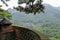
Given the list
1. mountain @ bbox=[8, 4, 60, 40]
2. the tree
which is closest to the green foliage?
mountain @ bbox=[8, 4, 60, 40]

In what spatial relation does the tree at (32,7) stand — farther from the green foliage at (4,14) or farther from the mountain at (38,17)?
the green foliage at (4,14)

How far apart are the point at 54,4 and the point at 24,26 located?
0.44 meters

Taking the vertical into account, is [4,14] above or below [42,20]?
above

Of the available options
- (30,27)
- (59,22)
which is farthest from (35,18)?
(59,22)

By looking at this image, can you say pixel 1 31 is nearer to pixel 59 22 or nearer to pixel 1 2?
pixel 1 2

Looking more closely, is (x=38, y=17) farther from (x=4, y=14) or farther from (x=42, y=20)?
(x=4, y=14)

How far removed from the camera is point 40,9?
104 inches

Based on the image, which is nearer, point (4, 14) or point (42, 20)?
point (4, 14)

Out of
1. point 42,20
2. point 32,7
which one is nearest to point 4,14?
point 32,7

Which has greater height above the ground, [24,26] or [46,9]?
[46,9]

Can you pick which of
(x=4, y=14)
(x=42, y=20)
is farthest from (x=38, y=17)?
(x=4, y=14)

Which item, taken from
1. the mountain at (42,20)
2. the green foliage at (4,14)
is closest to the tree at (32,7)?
the mountain at (42,20)

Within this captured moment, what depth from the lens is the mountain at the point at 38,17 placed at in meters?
2.71

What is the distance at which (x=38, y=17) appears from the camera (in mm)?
2727
